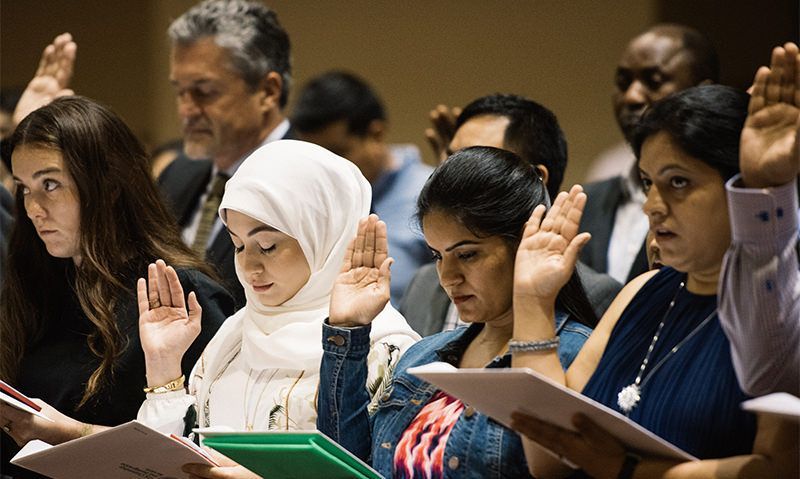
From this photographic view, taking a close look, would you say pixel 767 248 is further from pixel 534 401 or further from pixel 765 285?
pixel 534 401

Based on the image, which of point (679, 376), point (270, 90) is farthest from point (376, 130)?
point (679, 376)

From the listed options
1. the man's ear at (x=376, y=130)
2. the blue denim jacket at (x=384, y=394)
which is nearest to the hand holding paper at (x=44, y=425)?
the blue denim jacket at (x=384, y=394)

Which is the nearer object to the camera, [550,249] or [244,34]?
[550,249]

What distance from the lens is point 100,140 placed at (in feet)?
11.0

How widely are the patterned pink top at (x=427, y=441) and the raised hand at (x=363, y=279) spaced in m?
0.25

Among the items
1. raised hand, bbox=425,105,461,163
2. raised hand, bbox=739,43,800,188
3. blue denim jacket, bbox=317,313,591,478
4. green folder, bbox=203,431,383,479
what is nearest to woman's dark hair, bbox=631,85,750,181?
raised hand, bbox=739,43,800,188

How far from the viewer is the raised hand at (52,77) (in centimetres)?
419

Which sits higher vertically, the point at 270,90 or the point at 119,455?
the point at 270,90

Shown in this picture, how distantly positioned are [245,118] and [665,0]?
8.82ft

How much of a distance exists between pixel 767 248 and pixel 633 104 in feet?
7.82

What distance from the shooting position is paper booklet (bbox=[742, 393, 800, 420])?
1.82 metres

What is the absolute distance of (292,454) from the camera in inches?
92.6

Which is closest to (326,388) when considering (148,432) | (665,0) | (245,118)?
(148,432)

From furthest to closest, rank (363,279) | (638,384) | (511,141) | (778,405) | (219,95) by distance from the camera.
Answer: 1. (219,95)
2. (511,141)
3. (363,279)
4. (638,384)
5. (778,405)
